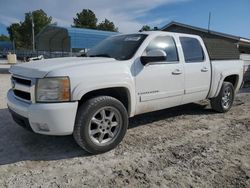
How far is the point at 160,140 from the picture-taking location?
4562 mm

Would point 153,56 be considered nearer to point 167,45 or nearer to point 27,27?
point 167,45

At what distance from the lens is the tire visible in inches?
146

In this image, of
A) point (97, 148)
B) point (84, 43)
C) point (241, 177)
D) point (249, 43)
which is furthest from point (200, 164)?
point (84, 43)

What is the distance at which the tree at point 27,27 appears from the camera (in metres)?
62.8

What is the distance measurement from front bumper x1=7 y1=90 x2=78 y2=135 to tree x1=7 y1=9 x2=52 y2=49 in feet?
208

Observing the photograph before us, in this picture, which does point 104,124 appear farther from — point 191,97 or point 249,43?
point 249,43

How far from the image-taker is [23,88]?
376 centimetres

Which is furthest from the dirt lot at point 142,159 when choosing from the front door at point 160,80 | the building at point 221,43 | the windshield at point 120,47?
the building at point 221,43

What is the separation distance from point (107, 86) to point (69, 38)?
77.3 feet

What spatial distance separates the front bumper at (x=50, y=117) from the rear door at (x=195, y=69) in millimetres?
2616

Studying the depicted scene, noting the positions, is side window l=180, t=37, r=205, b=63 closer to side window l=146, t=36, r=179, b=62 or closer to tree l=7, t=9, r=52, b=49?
side window l=146, t=36, r=179, b=62

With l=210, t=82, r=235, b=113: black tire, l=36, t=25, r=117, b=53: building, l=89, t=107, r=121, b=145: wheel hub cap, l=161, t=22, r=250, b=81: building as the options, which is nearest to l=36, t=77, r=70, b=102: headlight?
l=89, t=107, r=121, b=145: wheel hub cap

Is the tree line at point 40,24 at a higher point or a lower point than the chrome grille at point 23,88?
higher

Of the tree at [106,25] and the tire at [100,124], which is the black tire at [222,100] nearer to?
the tire at [100,124]
